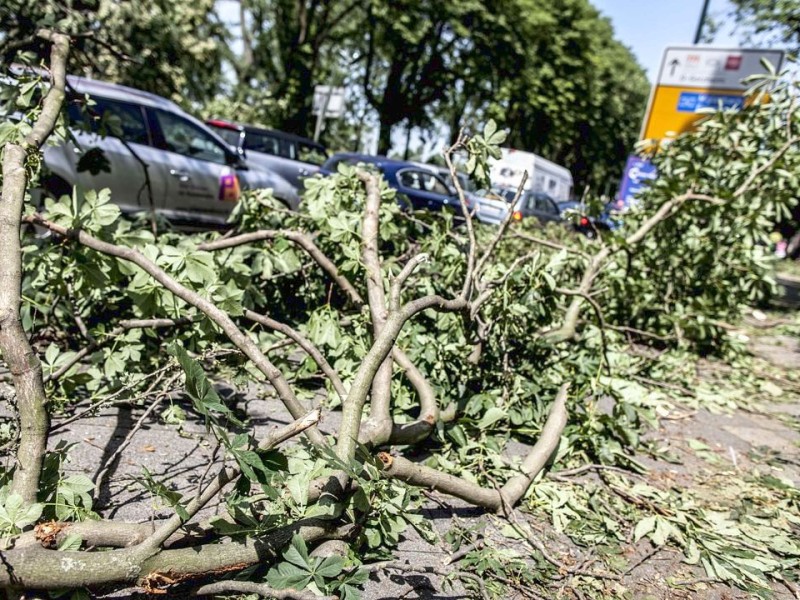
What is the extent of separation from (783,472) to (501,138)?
267 centimetres

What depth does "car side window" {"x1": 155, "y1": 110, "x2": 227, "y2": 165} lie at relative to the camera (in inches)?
311

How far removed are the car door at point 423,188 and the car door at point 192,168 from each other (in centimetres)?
360

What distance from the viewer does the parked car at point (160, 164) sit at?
6.80 m

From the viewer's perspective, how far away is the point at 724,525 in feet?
9.64

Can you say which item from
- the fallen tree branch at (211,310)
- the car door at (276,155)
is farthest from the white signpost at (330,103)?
the fallen tree branch at (211,310)

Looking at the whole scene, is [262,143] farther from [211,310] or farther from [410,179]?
[211,310]

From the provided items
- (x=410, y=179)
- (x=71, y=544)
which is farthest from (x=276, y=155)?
(x=71, y=544)

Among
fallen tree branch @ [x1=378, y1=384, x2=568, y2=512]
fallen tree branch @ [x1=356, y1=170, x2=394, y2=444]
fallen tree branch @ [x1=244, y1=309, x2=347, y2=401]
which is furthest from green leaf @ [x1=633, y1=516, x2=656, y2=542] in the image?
fallen tree branch @ [x1=244, y1=309, x2=347, y2=401]

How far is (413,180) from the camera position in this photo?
461 inches

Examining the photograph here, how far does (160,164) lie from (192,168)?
434 mm

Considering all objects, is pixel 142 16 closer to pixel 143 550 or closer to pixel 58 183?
pixel 58 183

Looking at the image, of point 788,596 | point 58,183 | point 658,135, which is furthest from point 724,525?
point 658,135

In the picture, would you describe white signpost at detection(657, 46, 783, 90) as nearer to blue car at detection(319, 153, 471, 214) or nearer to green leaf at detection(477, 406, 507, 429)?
blue car at detection(319, 153, 471, 214)

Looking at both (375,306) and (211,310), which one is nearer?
(211,310)
